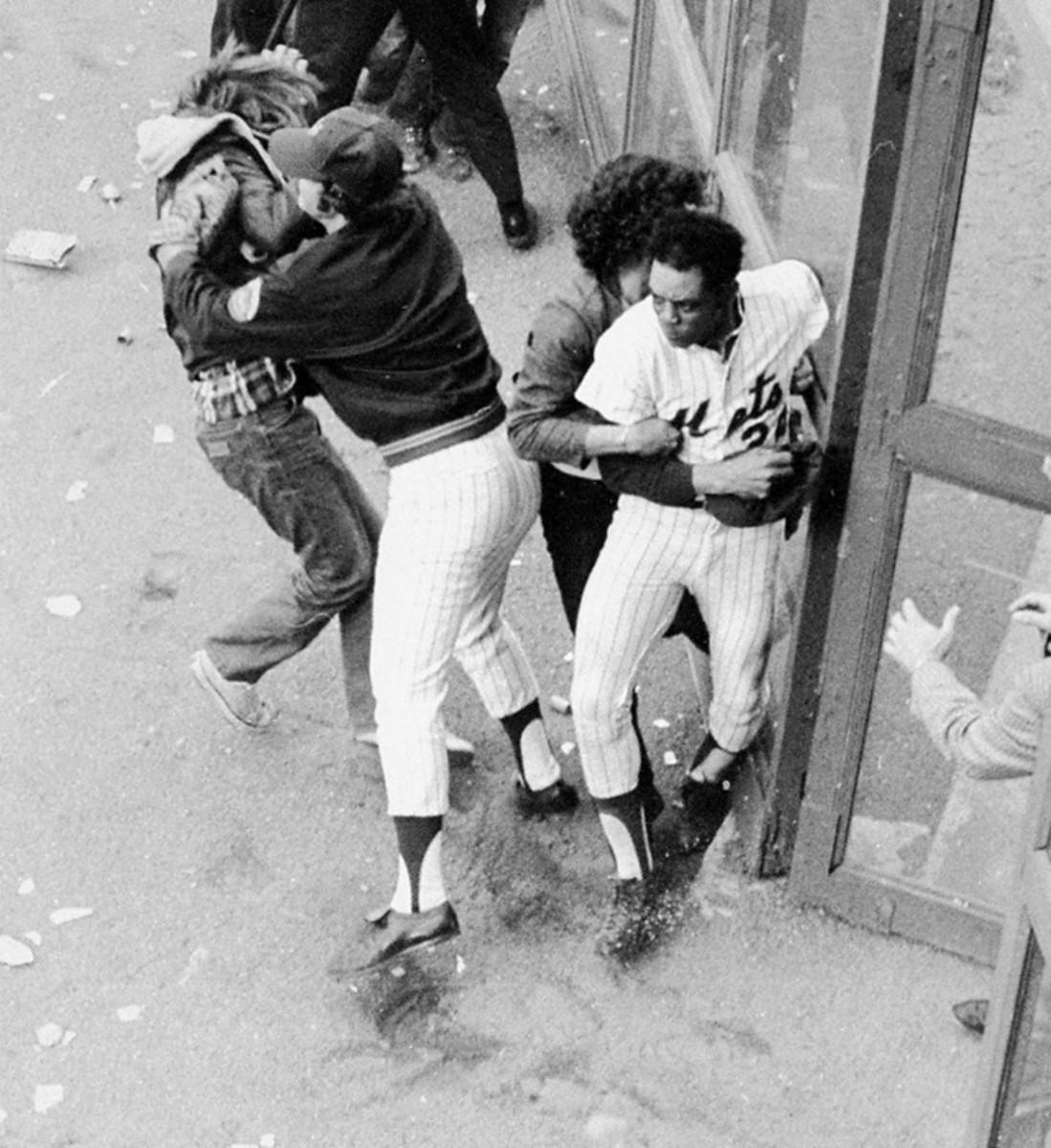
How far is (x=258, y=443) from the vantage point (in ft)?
15.3

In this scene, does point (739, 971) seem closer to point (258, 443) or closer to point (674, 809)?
point (674, 809)

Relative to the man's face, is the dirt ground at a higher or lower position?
lower

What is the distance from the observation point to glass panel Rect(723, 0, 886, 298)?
158 inches

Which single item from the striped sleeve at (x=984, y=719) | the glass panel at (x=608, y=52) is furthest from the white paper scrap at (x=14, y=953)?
the glass panel at (x=608, y=52)

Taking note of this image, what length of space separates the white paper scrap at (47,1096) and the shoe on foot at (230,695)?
114 centimetres

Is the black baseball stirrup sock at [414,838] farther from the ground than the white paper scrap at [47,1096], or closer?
farther from the ground

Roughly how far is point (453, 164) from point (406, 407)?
366 centimetres

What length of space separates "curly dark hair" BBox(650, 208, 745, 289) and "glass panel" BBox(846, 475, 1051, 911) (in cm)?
63

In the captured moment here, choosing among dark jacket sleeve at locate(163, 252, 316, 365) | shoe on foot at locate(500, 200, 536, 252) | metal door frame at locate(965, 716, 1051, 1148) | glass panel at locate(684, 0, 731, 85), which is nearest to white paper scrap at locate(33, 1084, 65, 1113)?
dark jacket sleeve at locate(163, 252, 316, 365)

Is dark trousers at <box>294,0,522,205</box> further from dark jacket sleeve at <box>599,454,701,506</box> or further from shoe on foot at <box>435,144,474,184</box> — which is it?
dark jacket sleeve at <box>599,454,701,506</box>

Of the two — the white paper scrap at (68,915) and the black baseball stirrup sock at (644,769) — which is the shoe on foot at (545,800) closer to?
the black baseball stirrup sock at (644,769)

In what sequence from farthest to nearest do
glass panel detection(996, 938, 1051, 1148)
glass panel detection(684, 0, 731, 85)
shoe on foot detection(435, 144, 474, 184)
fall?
shoe on foot detection(435, 144, 474, 184) → glass panel detection(684, 0, 731, 85) → glass panel detection(996, 938, 1051, 1148)

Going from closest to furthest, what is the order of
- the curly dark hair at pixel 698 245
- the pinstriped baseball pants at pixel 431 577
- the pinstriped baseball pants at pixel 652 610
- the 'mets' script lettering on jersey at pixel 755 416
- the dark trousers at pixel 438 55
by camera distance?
the curly dark hair at pixel 698 245
the 'mets' script lettering on jersey at pixel 755 416
the pinstriped baseball pants at pixel 652 610
the pinstriped baseball pants at pixel 431 577
the dark trousers at pixel 438 55

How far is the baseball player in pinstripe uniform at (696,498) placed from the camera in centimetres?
393
